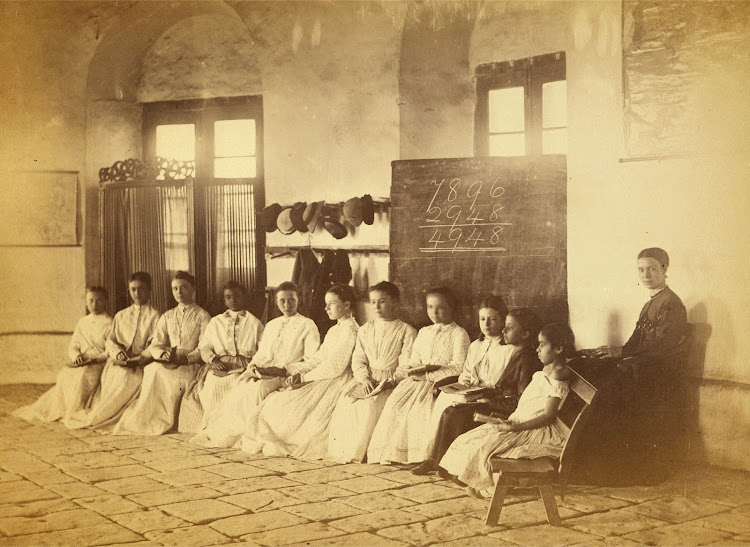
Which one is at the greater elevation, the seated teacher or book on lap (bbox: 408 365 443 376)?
the seated teacher

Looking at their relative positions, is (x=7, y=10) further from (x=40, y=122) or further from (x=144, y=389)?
(x=144, y=389)

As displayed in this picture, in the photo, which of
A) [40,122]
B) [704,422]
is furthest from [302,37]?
[704,422]

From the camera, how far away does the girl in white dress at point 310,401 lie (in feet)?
23.0

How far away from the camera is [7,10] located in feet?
33.2

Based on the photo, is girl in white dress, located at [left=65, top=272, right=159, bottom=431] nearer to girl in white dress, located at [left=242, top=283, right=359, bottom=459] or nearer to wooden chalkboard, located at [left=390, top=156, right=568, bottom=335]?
girl in white dress, located at [left=242, top=283, right=359, bottom=459]

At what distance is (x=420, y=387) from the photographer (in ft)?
22.3

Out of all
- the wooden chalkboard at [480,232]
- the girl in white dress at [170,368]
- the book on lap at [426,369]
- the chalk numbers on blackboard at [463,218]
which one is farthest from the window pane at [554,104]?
the girl in white dress at [170,368]

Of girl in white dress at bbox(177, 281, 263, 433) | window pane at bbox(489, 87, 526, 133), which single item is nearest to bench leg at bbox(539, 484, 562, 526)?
girl in white dress at bbox(177, 281, 263, 433)

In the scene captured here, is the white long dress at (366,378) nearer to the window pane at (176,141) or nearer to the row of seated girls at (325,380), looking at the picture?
the row of seated girls at (325,380)

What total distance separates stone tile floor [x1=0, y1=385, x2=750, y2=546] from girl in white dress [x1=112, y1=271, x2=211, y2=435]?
3.18 ft

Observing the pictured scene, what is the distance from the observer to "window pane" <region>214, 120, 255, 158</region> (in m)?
10.1

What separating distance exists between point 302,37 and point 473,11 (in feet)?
6.01

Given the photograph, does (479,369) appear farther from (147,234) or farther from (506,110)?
(147,234)

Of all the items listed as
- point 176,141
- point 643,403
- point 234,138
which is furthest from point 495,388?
point 176,141
